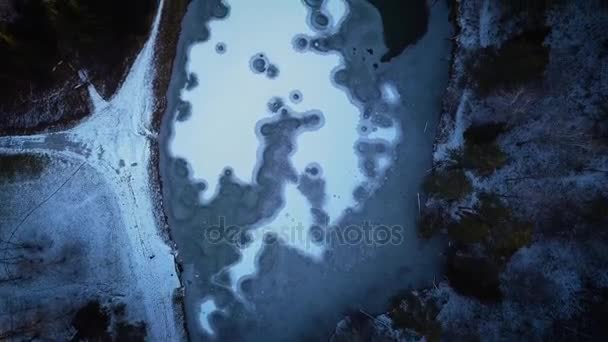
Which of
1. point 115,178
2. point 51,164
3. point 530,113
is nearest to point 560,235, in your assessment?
point 530,113

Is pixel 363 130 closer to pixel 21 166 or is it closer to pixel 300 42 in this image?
pixel 300 42

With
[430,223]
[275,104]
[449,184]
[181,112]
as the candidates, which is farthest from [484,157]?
[181,112]

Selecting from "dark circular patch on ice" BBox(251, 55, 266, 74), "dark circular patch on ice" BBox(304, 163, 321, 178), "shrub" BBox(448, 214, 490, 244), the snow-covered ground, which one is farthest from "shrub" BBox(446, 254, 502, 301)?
the snow-covered ground

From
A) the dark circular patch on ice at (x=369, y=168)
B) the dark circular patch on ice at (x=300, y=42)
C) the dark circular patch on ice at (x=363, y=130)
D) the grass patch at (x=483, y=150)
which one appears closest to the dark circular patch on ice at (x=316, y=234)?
the dark circular patch on ice at (x=369, y=168)

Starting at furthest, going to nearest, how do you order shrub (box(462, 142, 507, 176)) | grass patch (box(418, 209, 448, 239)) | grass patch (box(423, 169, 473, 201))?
grass patch (box(418, 209, 448, 239)) → grass patch (box(423, 169, 473, 201)) → shrub (box(462, 142, 507, 176))

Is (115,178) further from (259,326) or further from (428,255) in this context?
(428,255)

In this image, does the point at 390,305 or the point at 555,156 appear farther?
the point at 390,305

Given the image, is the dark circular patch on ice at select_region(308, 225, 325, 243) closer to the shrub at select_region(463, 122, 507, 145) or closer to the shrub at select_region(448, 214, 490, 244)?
the shrub at select_region(448, 214, 490, 244)

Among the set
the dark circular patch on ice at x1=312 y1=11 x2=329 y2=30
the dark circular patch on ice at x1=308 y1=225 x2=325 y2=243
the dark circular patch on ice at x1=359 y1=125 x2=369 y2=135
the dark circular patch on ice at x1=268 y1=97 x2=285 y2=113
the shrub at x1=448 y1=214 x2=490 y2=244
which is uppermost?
the dark circular patch on ice at x1=312 y1=11 x2=329 y2=30
